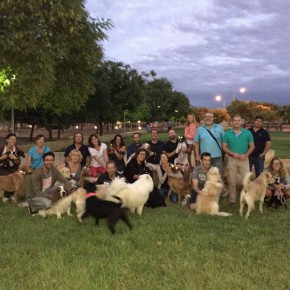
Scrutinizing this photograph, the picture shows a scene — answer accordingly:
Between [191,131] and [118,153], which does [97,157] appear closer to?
[118,153]

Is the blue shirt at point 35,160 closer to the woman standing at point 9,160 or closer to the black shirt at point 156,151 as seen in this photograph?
the woman standing at point 9,160

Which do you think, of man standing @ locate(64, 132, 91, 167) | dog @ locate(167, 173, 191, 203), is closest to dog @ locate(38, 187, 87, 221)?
man standing @ locate(64, 132, 91, 167)

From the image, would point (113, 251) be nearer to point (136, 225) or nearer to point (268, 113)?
point (136, 225)

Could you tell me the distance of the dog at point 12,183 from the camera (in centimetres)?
896

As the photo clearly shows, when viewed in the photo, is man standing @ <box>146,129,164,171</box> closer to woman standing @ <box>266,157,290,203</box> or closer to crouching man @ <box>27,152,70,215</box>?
crouching man @ <box>27,152,70,215</box>

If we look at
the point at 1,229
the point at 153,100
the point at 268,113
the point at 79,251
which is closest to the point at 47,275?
the point at 79,251

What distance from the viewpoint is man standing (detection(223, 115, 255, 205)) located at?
852 centimetres

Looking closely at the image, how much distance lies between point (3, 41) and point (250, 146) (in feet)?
28.8

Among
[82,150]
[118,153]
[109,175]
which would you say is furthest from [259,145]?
[82,150]

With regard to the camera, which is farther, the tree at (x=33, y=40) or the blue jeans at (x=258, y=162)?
the tree at (x=33, y=40)

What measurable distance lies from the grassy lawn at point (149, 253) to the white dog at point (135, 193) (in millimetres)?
325

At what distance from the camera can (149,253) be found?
5383mm

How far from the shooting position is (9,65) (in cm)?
1406

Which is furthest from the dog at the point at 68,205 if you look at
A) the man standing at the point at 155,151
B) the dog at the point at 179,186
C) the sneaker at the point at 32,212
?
the dog at the point at 179,186
